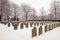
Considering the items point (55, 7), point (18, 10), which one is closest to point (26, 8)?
point (18, 10)

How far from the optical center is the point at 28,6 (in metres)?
69.6

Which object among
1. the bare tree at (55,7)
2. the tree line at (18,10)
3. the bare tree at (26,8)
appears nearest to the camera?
the tree line at (18,10)

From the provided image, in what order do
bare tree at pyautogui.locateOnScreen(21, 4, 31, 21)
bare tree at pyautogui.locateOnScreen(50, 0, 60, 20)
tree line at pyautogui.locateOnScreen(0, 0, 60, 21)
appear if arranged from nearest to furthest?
tree line at pyautogui.locateOnScreen(0, 0, 60, 21) < bare tree at pyautogui.locateOnScreen(50, 0, 60, 20) < bare tree at pyautogui.locateOnScreen(21, 4, 31, 21)

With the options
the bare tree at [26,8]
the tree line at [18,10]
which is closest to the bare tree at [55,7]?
the tree line at [18,10]

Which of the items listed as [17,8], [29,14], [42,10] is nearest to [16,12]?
[17,8]

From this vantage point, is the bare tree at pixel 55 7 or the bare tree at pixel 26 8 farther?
the bare tree at pixel 26 8

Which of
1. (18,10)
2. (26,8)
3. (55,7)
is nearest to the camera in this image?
(55,7)

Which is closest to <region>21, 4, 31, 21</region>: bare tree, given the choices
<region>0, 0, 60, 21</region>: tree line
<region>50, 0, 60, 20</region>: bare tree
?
<region>0, 0, 60, 21</region>: tree line

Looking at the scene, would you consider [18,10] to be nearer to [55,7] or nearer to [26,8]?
[26,8]

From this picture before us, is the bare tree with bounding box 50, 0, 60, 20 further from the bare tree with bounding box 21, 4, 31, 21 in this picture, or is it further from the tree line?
the bare tree with bounding box 21, 4, 31, 21

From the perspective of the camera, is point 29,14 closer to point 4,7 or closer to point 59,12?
point 59,12

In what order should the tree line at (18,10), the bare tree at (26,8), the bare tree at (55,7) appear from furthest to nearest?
the bare tree at (26,8) < the bare tree at (55,7) < the tree line at (18,10)

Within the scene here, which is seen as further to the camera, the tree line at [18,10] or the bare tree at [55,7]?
the bare tree at [55,7]

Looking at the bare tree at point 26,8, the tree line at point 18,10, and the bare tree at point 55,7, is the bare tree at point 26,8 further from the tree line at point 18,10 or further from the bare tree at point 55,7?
the bare tree at point 55,7
